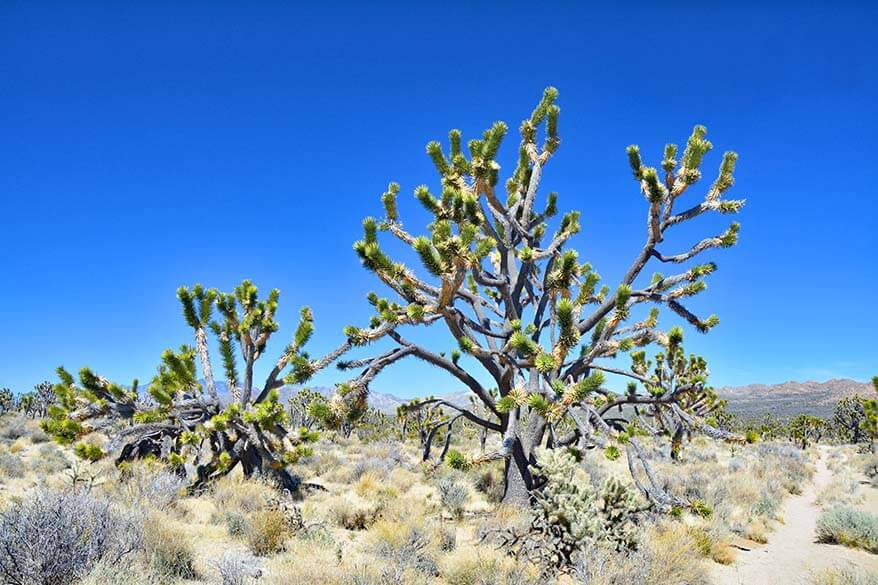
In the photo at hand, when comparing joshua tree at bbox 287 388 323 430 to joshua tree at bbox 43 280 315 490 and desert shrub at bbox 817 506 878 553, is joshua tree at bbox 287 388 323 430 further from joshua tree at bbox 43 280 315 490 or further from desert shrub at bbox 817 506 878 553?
desert shrub at bbox 817 506 878 553

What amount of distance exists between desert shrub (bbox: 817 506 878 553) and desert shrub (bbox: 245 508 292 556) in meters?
8.48

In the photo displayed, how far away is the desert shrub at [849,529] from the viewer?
7824 millimetres

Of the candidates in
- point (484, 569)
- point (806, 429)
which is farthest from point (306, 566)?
point (806, 429)

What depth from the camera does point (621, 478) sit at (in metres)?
6.19

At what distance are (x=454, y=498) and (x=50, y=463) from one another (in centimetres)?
1140

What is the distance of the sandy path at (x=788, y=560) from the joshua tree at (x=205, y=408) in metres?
6.95

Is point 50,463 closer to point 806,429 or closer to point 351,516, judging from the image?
point 351,516

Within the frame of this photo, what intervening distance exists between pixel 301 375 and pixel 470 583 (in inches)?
180

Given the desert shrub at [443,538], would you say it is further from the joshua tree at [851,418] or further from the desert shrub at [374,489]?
the joshua tree at [851,418]

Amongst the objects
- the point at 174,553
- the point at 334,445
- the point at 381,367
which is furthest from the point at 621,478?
the point at 334,445

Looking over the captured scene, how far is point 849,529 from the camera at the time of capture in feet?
27.1

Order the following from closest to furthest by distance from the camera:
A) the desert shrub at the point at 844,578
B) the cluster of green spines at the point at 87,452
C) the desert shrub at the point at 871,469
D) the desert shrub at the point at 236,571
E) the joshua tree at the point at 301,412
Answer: the desert shrub at the point at 236,571 → the desert shrub at the point at 844,578 → the cluster of green spines at the point at 87,452 → the desert shrub at the point at 871,469 → the joshua tree at the point at 301,412

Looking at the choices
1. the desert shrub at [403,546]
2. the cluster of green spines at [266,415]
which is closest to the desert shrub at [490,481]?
the desert shrub at [403,546]

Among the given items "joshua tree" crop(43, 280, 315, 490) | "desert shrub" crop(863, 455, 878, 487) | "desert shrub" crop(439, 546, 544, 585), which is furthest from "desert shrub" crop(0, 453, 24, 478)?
"desert shrub" crop(863, 455, 878, 487)
